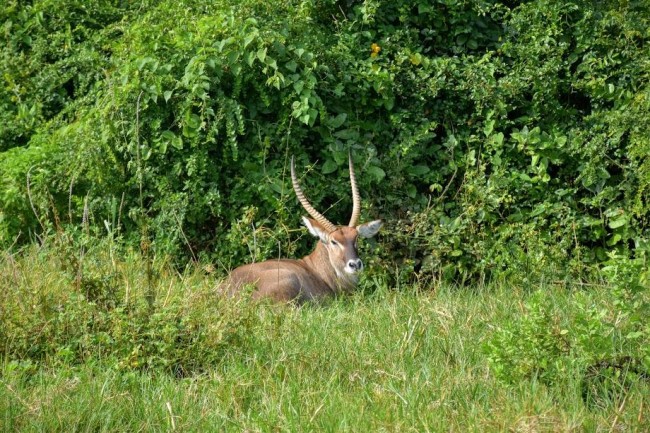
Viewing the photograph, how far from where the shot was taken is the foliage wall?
8492mm

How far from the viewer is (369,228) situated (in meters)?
8.48

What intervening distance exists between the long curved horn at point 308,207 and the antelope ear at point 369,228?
0.22 meters

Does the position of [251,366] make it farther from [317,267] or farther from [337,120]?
[337,120]

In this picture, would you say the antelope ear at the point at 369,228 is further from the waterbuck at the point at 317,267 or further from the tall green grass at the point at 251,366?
the tall green grass at the point at 251,366

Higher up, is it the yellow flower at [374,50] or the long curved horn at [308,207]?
the yellow flower at [374,50]

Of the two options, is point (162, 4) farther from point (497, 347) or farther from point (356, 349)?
point (497, 347)

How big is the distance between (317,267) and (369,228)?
602 millimetres

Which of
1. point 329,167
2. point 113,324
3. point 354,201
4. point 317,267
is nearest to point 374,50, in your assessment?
point 329,167

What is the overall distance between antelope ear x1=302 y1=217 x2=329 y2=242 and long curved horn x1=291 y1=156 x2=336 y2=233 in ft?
0.11

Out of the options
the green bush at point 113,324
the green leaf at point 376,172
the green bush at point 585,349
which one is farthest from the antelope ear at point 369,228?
the green bush at point 585,349

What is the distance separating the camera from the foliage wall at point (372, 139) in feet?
27.9

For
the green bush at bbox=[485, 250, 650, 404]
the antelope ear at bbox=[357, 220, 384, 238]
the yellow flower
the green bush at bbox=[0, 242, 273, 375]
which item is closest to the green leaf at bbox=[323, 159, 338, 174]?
the antelope ear at bbox=[357, 220, 384, 238]

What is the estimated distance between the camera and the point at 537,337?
5.45m

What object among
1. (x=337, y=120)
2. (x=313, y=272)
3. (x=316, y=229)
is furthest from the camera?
(x=337, y=120)
